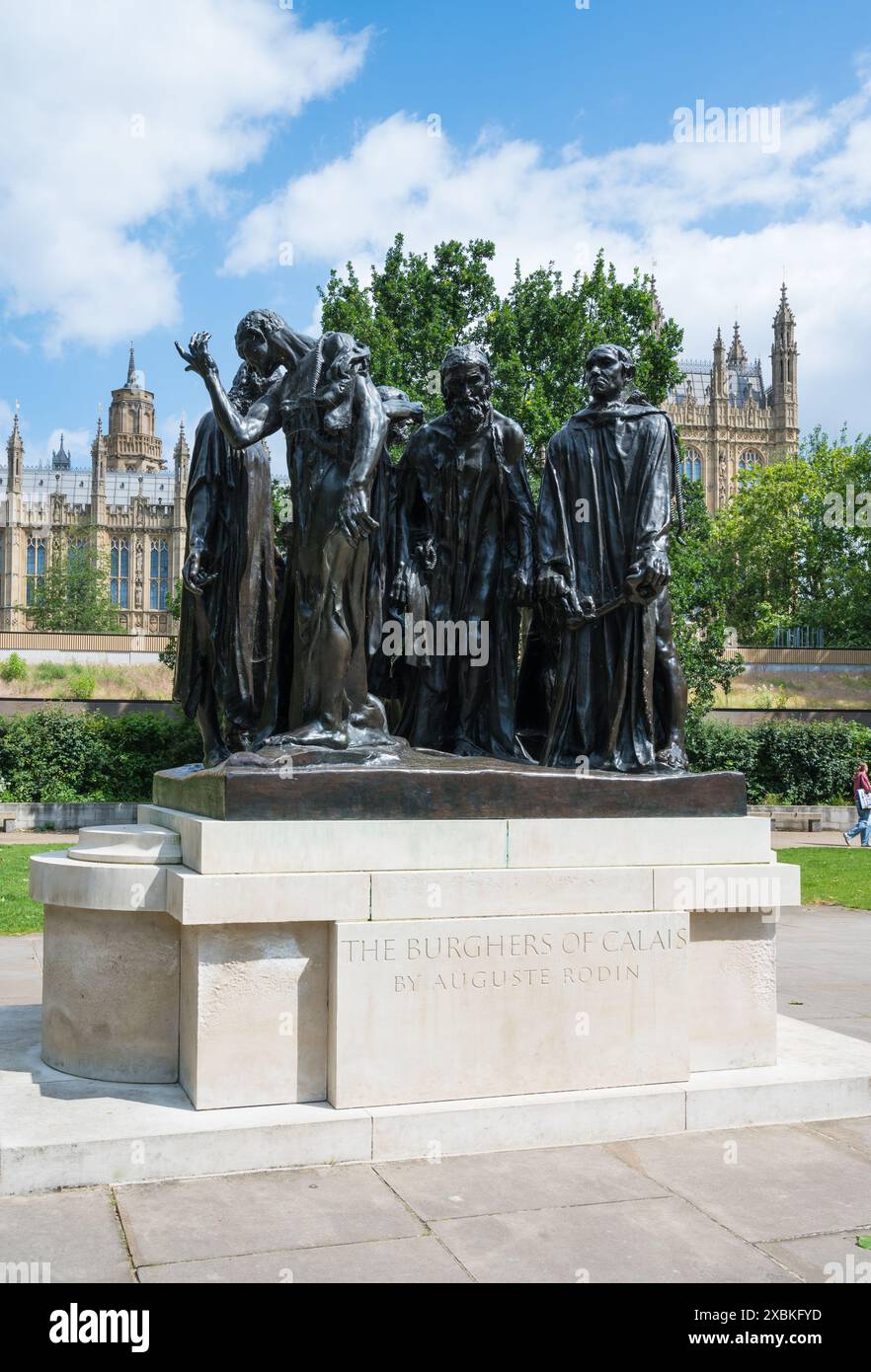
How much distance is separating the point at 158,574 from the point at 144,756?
69200 millimetres

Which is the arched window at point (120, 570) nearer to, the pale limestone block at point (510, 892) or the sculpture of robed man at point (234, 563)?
the sculpture of robed man at point (234, 563)

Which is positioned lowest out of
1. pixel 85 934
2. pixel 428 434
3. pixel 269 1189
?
pixel 269 1189

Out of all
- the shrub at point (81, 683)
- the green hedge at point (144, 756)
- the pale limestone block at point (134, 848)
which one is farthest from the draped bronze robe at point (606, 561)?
the shrub at point (81, 683)

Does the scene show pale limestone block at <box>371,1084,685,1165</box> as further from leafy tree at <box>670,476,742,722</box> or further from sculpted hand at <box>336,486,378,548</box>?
leafy tree at <box>670,476,742,722</box>

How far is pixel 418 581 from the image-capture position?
6.65m

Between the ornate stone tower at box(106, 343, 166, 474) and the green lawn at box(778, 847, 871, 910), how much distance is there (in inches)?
4043

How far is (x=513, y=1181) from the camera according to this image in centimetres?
450

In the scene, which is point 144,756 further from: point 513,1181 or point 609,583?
point 513,1181

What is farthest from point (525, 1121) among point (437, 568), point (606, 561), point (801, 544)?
point (801, 544)

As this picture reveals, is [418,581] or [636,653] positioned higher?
[418,581]

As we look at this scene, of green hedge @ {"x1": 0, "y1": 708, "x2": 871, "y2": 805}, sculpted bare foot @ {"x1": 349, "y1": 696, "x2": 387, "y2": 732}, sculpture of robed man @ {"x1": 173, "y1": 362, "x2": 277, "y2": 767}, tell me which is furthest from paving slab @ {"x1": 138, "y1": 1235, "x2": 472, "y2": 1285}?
green hedge @ {"x1": 0, "y1": 708, "x2": 871, "y2": 805}

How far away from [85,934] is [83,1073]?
0.62 m
